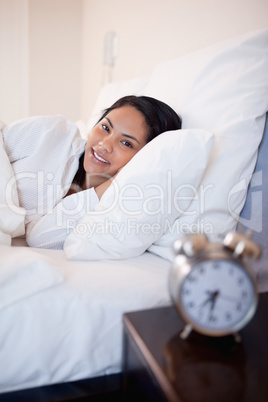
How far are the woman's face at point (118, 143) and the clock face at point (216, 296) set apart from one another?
0.72 meters

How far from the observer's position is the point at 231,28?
1219mm

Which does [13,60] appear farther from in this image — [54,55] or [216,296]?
[216,296]

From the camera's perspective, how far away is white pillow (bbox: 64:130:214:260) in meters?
0.81

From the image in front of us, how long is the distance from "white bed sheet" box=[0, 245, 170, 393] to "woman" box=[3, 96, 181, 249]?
1.33 feet

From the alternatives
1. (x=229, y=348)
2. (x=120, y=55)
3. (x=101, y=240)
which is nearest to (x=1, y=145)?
(x=101, y=240)

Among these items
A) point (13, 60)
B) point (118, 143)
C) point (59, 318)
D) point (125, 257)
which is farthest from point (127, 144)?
point (13, 60)

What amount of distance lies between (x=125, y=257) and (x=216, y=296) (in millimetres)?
376

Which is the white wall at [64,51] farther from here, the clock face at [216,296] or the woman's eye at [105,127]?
the clock face at [216,296]

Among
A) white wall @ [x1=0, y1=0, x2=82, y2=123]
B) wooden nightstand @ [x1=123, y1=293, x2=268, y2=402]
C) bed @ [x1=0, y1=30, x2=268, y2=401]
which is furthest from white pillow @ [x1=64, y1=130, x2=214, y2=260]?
white wall @ [x1=0, y1=0, x2=82, y2=123]

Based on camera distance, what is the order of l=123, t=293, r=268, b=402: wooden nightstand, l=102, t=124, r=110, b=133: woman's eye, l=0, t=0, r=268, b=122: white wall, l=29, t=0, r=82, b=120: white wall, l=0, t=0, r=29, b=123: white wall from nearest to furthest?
l=123, t=293, r=268, b=402: wooden nightstand, l=102, t=124, r=110, b=133: woman's eye, l=0, t=0, r=268, b=122: white wall, l=0, t=0, r=29, b=123: white wall, l=29, t=0, r=82, b=120: white wall

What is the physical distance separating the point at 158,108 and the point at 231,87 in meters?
0.27

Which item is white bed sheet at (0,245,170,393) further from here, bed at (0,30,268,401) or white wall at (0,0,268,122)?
white wall at (0,0,268,122)

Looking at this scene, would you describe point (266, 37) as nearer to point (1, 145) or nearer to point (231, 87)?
point (231, 87)

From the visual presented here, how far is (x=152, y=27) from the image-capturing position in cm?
183
